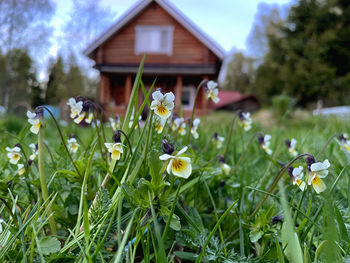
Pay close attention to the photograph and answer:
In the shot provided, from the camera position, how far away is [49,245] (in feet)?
2.09

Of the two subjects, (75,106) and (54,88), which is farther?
(54,88)

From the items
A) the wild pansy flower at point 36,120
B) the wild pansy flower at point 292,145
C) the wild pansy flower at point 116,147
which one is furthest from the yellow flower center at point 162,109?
the wild pansy flower at point 292,145

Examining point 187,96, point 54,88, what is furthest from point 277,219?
point 187,96

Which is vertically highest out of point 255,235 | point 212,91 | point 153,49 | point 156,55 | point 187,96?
point 153,49

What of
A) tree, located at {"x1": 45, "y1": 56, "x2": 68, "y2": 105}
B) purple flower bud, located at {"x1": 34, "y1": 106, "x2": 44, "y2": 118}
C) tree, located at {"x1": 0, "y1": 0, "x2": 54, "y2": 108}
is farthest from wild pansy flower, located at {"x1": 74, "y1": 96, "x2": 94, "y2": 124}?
tree, located at {"x1": 0, "y1": 0, "x2": 54, "y2": 108}

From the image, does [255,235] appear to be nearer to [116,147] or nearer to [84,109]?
[116,147]

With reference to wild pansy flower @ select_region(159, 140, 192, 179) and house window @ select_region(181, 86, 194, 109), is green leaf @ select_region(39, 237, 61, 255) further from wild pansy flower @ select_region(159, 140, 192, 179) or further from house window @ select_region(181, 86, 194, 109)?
house window @ select_region(181, 86, 194, 109)

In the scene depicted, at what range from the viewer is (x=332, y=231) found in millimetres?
422

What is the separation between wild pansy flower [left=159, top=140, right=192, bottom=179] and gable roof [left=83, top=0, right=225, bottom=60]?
36.0 ft

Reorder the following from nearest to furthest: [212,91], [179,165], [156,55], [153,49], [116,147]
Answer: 1. [179,165]
2. [116,147]
3. [212,91]
4. [156,55]
5. [153,49]

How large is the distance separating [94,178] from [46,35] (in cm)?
1446

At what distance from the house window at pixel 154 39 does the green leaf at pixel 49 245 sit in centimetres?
1204

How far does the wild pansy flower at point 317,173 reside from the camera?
673 millimetres

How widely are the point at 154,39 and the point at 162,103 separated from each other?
40.5 feet
